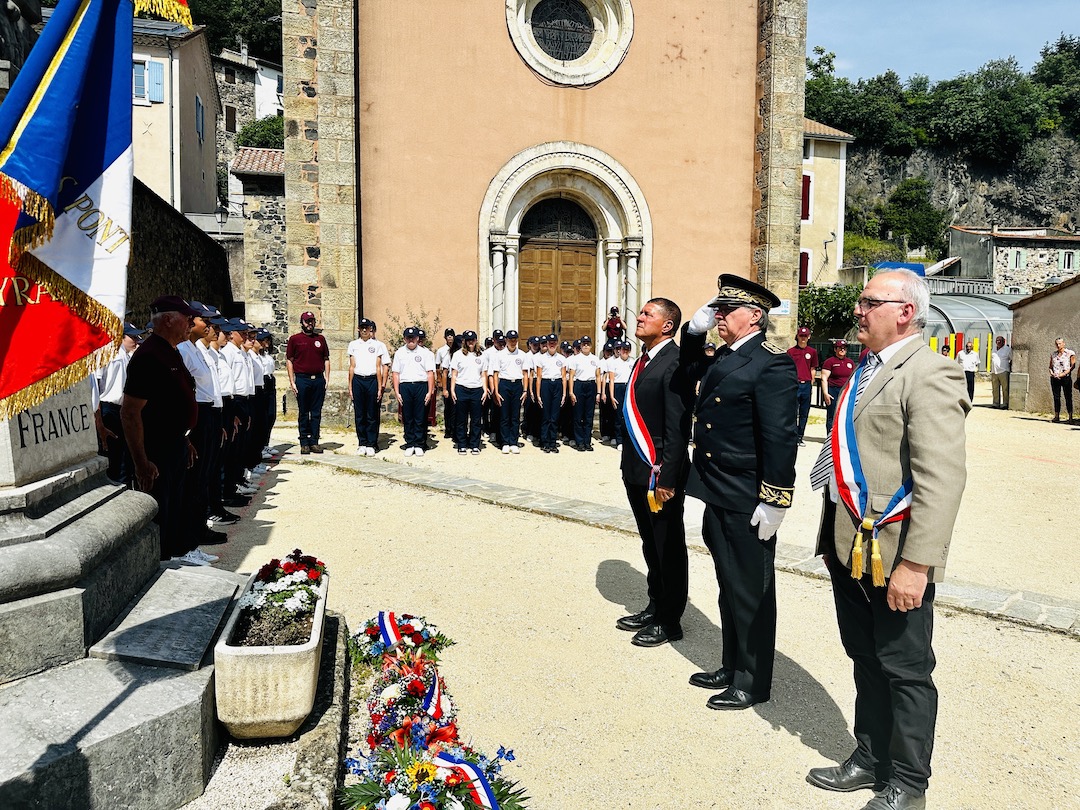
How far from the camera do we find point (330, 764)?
258 centimetres

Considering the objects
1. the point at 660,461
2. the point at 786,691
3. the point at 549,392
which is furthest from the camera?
the point at 549,392

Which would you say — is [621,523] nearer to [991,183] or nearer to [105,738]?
[105,738]

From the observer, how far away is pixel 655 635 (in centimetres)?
419

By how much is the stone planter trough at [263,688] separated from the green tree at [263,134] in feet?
141

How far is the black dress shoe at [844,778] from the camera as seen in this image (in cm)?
286

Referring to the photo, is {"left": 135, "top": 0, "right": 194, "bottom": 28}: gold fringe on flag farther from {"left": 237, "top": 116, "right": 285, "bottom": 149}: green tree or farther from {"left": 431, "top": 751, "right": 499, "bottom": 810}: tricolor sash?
{"left": 237, "top": 116, "right": 285, "bottom": 149}: green tree

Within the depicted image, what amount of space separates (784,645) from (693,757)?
4.46 ft

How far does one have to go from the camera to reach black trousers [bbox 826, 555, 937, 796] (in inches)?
104

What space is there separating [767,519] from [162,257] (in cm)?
1217

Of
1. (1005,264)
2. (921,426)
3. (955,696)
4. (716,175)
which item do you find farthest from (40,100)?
(1005,264)

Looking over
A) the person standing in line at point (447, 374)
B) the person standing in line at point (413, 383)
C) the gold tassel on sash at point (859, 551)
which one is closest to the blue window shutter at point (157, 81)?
the person standing in line at point (447, 374)

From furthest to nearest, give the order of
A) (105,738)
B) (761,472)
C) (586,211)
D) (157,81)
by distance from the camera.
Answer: (157,81) → (586,211) → (761,472) → (105,738)

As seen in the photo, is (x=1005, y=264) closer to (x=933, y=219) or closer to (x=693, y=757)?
(x=933, y=219)

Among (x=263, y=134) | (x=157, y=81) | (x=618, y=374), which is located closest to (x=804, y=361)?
(x=618, y=374)
